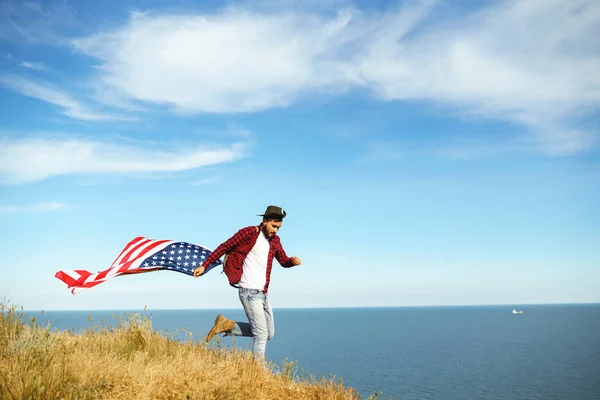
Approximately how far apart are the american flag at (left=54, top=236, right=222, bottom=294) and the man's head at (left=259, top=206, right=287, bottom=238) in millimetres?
2317

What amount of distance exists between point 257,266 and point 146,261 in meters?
2.82

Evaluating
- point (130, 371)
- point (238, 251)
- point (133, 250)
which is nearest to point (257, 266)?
point (238, 251)

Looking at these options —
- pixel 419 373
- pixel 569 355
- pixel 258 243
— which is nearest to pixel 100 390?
pixel 258 243

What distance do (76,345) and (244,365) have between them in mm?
2361

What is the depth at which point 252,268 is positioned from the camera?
743 cm

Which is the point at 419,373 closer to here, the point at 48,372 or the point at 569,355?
the point at 569,355

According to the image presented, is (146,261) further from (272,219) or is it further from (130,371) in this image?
(130,371)

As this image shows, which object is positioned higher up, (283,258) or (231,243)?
(231,243)

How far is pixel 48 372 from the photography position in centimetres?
536

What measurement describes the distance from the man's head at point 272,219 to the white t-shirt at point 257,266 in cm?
15

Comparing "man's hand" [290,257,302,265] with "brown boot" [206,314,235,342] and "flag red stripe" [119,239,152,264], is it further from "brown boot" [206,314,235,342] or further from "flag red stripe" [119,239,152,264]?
"flag red stripe" [119,239,152,264]

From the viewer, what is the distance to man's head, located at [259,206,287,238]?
7.42 metres

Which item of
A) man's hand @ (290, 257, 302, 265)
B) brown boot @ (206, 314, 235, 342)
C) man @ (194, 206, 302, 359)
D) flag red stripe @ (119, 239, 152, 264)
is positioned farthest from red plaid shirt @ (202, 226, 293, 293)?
flag red stripe @ (119, 239, 152, 264)

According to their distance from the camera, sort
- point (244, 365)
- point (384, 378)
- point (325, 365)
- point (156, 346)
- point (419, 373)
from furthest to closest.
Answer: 1. point (325, 365)
2. point (419, 373)
3. point (384, 378)
4. point (156, 346)
5. point (244, 365)
